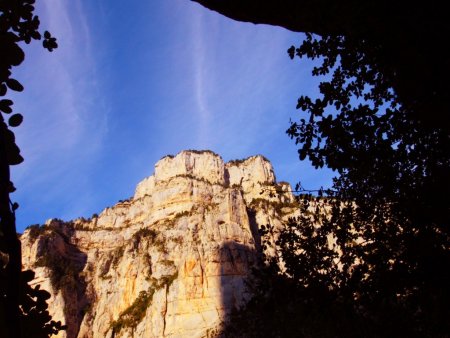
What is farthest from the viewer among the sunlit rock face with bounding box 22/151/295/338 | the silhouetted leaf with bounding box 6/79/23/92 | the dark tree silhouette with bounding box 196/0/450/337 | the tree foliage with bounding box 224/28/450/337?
the sunlit rock face with bounding box 22/151/295/338

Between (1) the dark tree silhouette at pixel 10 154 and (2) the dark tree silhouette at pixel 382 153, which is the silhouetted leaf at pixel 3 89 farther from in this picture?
(2) the dark tree silhouette at pixel 382 153

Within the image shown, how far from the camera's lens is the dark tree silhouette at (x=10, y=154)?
5.89 feet

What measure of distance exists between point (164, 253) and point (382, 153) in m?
87.6

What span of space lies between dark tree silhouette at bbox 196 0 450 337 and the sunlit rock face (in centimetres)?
4047

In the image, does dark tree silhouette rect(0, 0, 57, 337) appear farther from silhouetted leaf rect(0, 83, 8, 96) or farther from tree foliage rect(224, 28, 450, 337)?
tree foliage rect(224, 28, 450, 337)

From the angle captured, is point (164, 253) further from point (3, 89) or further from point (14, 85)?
point (14, 85)

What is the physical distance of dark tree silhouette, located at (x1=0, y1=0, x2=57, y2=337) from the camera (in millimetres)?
1794

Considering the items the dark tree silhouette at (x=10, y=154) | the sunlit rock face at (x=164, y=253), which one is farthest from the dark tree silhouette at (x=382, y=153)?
the sunlit rock face at (x=164, y=253)

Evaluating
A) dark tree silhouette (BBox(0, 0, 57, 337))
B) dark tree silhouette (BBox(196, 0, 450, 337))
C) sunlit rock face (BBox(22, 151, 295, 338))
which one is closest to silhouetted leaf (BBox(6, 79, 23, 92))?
dark tree silhouette (BBox(0, 0, 57, 337))

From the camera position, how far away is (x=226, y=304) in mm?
70750

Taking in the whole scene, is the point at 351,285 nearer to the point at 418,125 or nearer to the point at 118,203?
the point at 418,125

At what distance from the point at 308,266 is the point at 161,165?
129 m

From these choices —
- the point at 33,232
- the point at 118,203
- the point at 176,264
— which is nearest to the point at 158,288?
the point at 176,264

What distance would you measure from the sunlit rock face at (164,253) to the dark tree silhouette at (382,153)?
40474 millimetres
